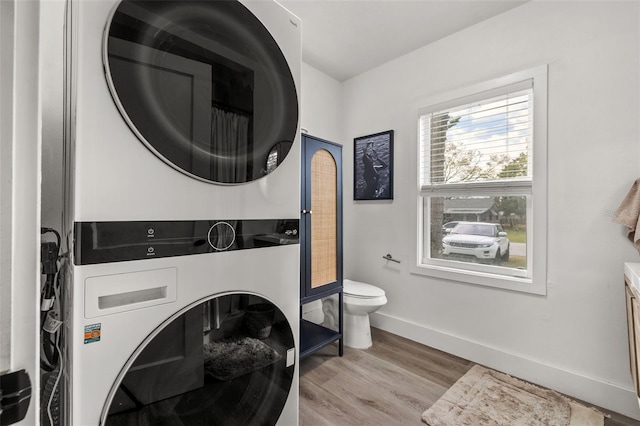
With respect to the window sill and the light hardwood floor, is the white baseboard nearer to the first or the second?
the light hardwood floor

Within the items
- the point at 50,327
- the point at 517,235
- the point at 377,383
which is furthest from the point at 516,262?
the point at 50,327

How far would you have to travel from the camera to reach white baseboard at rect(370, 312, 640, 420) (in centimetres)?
163

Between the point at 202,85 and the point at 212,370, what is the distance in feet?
2.72

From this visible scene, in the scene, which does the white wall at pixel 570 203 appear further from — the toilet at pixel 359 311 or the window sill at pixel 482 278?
the toilet at pixel 359 311

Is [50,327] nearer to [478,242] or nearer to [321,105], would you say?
[478,242]

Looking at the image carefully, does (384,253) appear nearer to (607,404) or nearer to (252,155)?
(607,404)

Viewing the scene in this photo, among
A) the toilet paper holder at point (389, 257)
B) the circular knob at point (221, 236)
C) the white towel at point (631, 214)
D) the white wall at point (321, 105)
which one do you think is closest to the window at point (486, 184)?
the toilet paper holder at point (389, 257)

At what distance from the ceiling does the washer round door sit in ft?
6.64

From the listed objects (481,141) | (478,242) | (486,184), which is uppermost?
(481,141)

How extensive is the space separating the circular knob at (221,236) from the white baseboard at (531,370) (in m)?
2.16

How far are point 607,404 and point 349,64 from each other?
3120 mm

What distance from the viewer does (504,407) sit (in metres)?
1.66

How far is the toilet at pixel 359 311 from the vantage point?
2299 millimetres

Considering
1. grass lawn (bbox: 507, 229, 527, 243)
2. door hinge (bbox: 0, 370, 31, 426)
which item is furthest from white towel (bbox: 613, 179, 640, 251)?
door hinge (bbox: 0, 370, 31, 426)
